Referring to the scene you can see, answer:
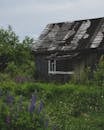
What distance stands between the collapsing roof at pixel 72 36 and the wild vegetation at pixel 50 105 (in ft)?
10.3

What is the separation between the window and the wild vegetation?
2.22 meters

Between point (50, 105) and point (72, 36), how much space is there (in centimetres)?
2217

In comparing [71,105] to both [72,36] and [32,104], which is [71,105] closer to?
[32,104]

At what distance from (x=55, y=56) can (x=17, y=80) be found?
12770mm

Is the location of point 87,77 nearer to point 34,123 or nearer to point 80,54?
point 80,54

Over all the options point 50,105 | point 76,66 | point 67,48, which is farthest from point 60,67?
point 50,105

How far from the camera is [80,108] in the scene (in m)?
13.7

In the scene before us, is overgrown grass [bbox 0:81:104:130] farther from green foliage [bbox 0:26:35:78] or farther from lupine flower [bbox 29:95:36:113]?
green foliage [bbox 0:26:35:78]

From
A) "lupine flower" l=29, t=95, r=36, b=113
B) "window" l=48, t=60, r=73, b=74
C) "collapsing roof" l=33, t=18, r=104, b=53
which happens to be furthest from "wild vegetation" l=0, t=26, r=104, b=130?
"collapsing roof" l=33, t=18, r=104, b=53

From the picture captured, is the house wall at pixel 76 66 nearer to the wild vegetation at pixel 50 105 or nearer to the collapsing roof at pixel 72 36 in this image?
the collapsing roof at pixel 72 36

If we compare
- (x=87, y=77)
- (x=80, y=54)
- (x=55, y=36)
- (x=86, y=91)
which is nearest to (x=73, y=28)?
(x=55, y=36)

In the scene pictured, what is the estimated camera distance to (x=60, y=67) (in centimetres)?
3572

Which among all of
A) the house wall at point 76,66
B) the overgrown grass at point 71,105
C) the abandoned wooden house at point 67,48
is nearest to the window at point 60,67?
the abandoned wooden house at point 67,48

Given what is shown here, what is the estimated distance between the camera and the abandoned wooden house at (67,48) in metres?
33.7
